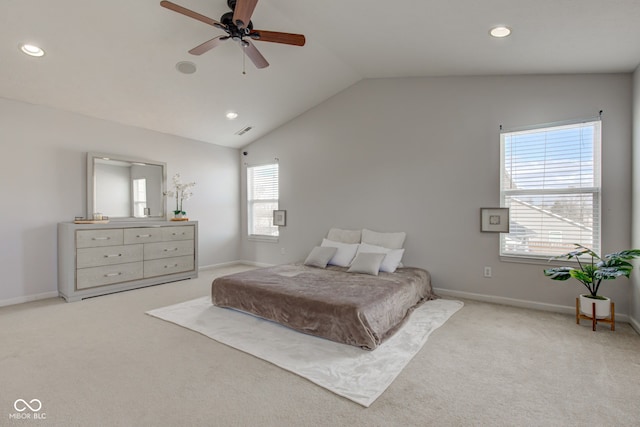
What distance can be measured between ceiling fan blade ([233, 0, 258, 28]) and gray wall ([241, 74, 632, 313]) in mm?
2644

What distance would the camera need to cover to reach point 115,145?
4809 millimetres

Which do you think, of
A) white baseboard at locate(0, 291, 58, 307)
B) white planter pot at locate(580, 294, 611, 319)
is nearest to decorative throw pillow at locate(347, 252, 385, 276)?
white planter pot at locate(580, 294, 611, 319)

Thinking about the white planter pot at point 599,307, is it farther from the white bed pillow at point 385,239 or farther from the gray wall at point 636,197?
the white bed pillow at point 385,239

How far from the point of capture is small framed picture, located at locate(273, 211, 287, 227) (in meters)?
5.93

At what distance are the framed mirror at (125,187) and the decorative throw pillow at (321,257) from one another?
2754 millimetres

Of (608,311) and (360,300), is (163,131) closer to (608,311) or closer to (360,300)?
(360,300)

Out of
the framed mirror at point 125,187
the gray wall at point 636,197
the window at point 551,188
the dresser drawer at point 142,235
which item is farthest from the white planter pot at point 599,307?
the framed mirror at point 125,187

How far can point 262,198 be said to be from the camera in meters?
6.39

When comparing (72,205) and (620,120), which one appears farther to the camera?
(72,205)

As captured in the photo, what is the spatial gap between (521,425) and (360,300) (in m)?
1.39

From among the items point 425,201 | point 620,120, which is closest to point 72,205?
point 425,201

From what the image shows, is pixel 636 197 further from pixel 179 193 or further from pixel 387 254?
pixel 179 193

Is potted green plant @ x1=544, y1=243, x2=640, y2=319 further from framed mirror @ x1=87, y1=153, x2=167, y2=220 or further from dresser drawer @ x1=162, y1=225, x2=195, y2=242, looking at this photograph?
framed mirror @ x1=87, y1=153, x2=167, y2=220

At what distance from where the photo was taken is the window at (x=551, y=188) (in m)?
3.46
